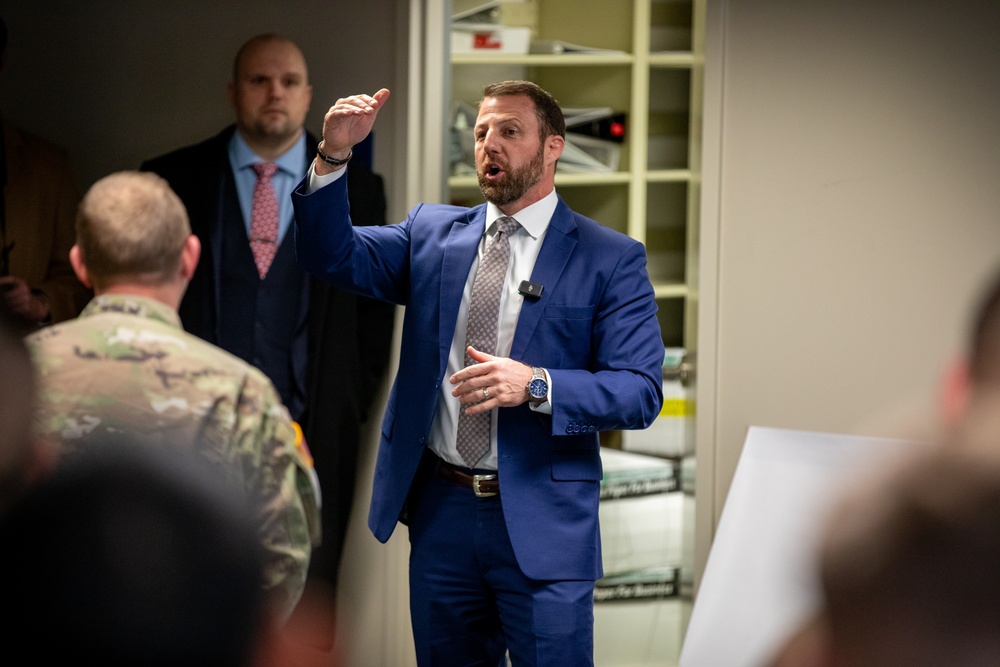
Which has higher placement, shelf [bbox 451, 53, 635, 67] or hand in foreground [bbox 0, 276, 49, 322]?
shelf [bbox 451, 53, 635, 67]

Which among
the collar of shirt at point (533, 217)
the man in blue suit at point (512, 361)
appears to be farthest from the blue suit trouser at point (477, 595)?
the collar of shirt at point (533, 217)

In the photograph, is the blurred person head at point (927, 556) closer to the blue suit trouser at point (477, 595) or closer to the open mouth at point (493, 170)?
the blue suit trouser at point (477, 595)

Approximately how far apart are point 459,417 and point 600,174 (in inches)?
53.1

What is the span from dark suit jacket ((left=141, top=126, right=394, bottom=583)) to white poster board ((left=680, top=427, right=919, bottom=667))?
41.2 inches

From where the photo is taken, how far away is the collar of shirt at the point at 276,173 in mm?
3121

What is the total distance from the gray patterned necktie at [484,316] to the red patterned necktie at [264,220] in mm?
914

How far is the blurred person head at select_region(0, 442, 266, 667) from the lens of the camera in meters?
0.63

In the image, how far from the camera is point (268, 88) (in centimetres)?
308

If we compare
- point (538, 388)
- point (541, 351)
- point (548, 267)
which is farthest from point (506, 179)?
point (538, 388)

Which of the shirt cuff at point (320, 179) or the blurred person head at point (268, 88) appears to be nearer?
the shirt cuff at point (320, 179)

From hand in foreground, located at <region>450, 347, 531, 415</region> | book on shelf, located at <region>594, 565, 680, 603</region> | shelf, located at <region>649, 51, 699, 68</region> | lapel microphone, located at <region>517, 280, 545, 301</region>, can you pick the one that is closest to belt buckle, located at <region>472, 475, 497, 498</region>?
hand in foreground, located at <region>450, 347, 531, 415</region>

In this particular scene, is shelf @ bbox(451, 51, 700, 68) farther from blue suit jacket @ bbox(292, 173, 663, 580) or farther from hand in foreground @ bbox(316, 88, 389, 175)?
hand in foreground @ bbox(316, 88, 389, 175)

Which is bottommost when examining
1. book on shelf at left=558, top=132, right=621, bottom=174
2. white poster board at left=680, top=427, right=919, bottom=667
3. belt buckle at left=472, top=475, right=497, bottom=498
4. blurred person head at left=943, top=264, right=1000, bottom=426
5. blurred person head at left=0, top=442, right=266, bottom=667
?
white poster board at left=680, top=427, right=919, bottom=667

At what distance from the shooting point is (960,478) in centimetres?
55
